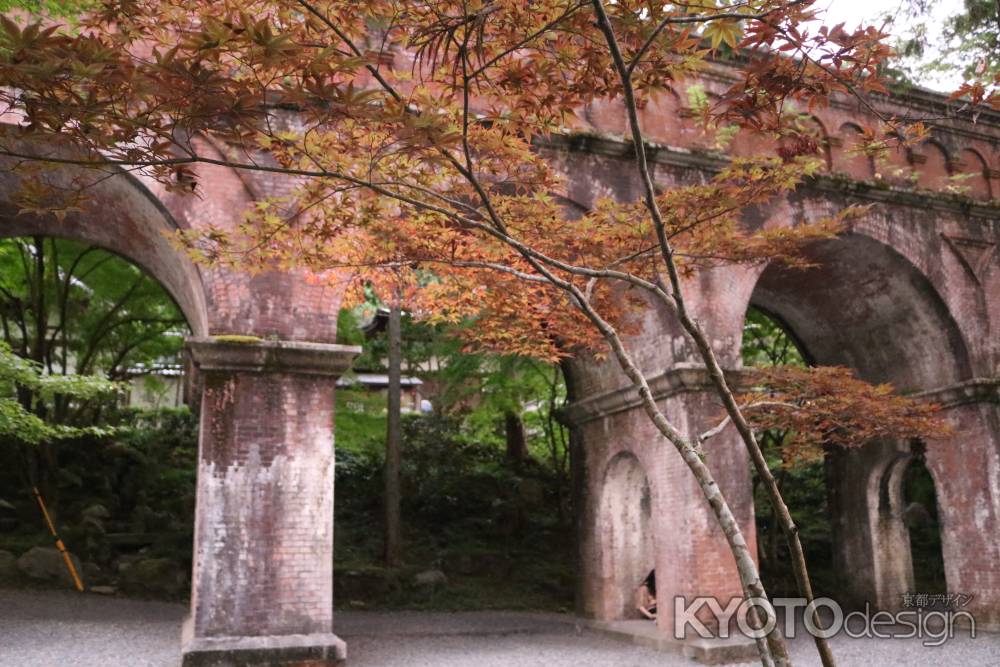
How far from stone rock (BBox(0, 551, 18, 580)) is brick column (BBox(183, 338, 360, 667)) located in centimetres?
555

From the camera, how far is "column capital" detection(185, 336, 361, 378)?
29.5ft

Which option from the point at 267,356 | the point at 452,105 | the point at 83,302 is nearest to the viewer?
the point at 452,105

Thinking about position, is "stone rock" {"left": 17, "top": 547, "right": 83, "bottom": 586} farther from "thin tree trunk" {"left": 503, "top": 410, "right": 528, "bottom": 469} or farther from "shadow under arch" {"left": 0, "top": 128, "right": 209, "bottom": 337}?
"thin tree trunk" {"left": 503, "top": 410, "right": 528, "bottom": 469}

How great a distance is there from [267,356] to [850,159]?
9.43 metres

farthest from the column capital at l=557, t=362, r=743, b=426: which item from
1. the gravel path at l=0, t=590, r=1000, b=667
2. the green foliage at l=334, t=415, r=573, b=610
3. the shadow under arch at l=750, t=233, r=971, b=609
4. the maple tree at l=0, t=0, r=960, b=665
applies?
the green foliage at l=334, t=415, r=573, b=610

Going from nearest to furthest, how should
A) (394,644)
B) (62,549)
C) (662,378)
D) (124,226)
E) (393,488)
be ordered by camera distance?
(124,226), (662,378), (394,644), (62,549), (393,488)

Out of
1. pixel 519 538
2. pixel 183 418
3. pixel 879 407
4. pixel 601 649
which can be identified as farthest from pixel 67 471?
pixel 879 407

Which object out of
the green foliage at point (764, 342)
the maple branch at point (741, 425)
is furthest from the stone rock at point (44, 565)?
the green foliage at point (764, 342)

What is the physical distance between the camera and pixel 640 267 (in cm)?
785

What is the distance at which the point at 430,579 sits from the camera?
1579 cm

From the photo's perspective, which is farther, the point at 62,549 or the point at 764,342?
the point at 764,342

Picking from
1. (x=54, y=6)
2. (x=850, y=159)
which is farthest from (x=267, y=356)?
(x=850, y=159)

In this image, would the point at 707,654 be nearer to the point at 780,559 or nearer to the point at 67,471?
the point at 780,559

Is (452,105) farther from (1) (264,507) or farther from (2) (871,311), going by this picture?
(2) (871,311)
